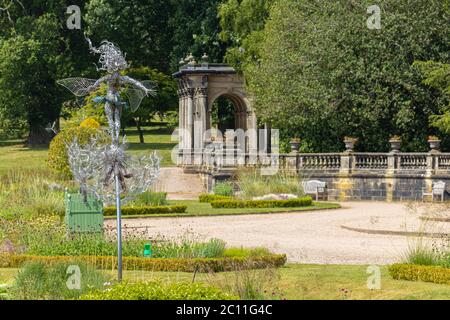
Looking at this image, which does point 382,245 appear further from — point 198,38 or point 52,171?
point 198,38

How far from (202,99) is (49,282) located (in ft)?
121

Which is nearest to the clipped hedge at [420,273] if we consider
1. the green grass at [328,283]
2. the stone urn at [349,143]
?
the green grass at [328,283]

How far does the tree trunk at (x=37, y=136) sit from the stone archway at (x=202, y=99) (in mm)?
13050

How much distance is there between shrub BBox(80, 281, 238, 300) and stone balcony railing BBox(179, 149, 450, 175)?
93.9ft

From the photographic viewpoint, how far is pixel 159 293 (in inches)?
498

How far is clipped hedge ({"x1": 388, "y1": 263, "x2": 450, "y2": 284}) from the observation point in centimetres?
1825

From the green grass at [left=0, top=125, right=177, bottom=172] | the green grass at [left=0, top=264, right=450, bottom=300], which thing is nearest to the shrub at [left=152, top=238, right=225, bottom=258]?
the green grass at [left=0, top=264, right=450, bottom=300]

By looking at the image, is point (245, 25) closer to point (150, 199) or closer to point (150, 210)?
point (150, 199)

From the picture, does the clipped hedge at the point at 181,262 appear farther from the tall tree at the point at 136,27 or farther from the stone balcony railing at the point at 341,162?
the tall tree at the point at 136,27

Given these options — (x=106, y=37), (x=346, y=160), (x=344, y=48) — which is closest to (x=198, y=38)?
(x=106, y=37)

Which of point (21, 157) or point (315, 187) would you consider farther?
point (21, 157)

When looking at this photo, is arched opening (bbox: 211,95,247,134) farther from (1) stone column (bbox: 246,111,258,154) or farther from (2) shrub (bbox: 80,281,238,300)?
(2) shrub (bbox: 80,281,238,300)

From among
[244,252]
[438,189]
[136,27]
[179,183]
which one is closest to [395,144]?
[438,189]
